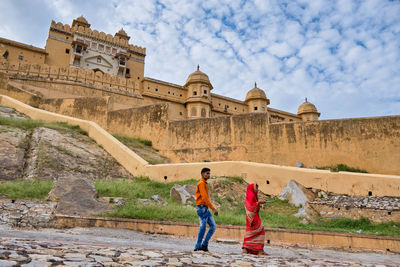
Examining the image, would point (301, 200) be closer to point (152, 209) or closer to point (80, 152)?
point (152, 209)

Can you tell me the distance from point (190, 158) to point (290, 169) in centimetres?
666

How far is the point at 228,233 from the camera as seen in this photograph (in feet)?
21.2

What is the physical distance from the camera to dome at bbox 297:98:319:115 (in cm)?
3748

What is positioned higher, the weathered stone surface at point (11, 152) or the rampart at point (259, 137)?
the rampart at point (259, 137)

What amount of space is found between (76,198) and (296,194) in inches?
246

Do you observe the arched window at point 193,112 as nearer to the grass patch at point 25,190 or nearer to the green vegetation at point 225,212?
the green vegetation at point 225,212

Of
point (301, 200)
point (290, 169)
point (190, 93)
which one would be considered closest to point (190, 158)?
point (290, 169)

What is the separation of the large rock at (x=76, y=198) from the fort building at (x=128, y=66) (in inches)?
797

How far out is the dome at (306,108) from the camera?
37484mm

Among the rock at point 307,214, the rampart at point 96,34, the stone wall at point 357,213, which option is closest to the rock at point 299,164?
the stone wall at point 357,213

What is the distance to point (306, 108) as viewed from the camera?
37656 millimetres

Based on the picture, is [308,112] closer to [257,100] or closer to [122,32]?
[257,100]

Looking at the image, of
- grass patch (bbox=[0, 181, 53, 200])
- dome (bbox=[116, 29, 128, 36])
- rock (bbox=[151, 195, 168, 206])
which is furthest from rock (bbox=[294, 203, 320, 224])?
dome (bbox=[116, 29, 128, 36])

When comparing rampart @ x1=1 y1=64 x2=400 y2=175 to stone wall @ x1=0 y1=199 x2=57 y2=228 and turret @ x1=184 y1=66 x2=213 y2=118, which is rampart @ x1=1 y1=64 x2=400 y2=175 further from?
turret @ x1=184 y1=66 x2=213 y2=118
